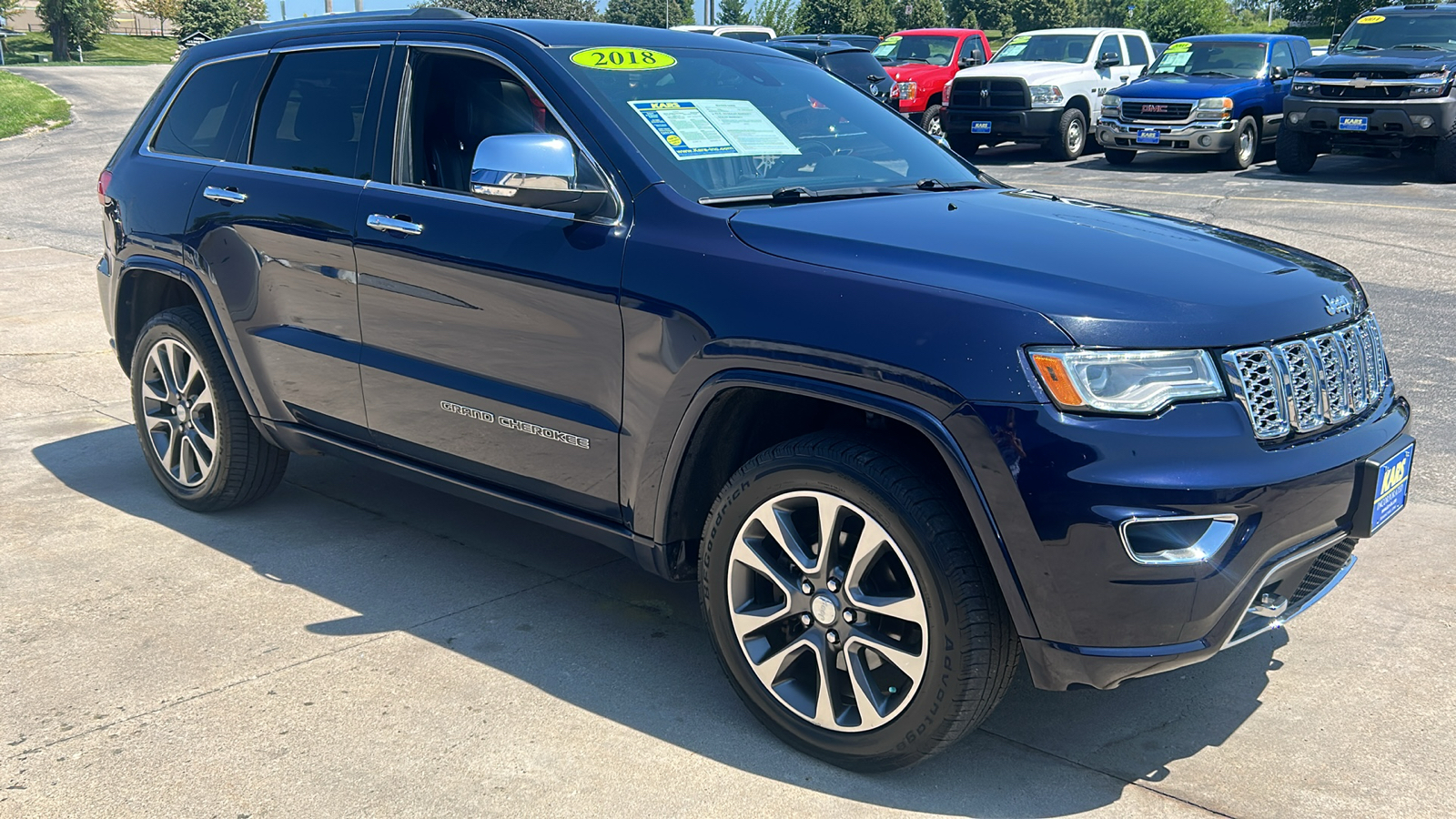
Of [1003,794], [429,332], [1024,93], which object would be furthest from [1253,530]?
[1024,93]

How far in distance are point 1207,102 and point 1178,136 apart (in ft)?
1.78

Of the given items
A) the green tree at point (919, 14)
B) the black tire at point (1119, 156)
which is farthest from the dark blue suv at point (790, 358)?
the green tree at point (919, 14)

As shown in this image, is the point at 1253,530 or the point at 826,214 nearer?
the point at 1253,530

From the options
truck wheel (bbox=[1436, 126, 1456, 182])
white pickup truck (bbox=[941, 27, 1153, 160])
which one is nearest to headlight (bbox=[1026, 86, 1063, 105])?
white pickup truck (bbox=[941, 27, 1153, 160])

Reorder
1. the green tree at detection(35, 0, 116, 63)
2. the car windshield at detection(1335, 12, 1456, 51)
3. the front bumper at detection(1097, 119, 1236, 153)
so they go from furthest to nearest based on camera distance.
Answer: the green tree at detection(35, 0, 116, 63) → the front bumper at detection(1097, 119, 1236, 153) → the car windshield at detection(1335, 12, 1456, 51)

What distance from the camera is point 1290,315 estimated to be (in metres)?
2.88

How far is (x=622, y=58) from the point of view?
3783 millimetres

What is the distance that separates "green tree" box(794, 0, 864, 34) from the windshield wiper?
2278 inches

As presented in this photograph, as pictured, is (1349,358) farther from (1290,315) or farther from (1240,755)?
(1240,755)

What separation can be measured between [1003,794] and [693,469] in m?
1.10

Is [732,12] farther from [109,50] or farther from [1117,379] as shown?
[1117,379]

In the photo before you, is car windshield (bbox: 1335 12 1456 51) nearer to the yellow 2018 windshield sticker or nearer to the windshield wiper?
the windshield wiper

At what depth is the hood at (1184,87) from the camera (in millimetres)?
16172

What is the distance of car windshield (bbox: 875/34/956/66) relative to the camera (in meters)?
20.8
